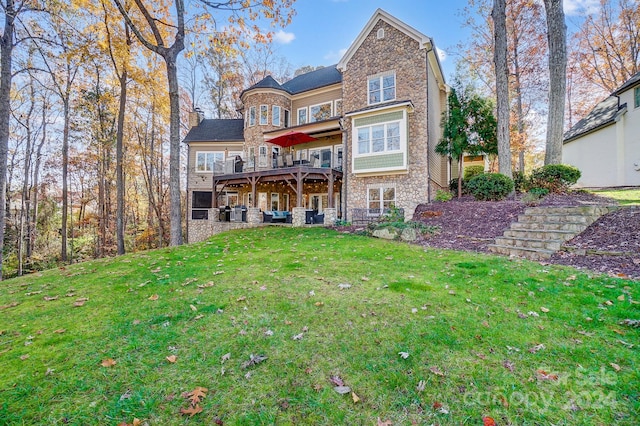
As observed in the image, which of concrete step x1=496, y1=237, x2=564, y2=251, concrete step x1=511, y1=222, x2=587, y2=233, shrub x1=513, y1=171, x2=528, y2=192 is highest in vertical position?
shrub x1=513, y1=171, x2=528, y2=192

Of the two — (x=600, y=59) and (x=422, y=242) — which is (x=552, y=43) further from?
(x=600, y=59)

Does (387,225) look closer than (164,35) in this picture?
Yes

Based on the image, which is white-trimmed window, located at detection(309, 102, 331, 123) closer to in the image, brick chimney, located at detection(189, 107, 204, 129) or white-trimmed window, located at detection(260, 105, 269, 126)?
white-trimmed window, located at detection(260, 105, 269, 126)

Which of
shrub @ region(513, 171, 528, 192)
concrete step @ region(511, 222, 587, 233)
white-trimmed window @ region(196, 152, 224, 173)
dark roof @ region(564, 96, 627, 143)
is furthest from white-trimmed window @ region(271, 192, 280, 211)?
dark roof @ region(564, 96, 627, 143)

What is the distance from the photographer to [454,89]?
14375 millimetres

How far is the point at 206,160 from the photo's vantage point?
2141 centimetres

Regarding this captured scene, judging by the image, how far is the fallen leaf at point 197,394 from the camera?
2321mm

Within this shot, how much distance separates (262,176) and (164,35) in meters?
7.49

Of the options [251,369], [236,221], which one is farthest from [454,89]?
[251,369]

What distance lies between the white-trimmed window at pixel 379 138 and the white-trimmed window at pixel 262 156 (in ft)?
21.5

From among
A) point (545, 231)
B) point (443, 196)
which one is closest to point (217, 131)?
point (443, 196)

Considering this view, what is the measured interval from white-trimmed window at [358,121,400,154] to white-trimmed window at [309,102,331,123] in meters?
4.53

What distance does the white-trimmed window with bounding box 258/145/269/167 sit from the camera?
59.8ft

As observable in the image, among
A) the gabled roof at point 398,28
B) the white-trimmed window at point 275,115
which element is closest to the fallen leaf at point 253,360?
the gabled roof at point 398,28
